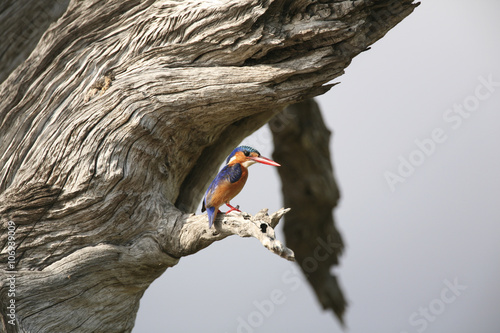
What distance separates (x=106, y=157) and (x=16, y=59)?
1257mm

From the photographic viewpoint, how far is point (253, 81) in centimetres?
245

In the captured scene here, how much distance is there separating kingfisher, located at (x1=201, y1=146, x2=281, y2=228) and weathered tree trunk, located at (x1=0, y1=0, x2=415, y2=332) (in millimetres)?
109

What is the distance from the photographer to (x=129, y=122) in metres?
2.54

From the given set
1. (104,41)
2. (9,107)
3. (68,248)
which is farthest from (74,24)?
(68,248)

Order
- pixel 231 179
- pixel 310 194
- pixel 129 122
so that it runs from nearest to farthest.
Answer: pixel 231 179 < pixel 129 122 < pixel 310 194

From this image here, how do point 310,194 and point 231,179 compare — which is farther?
point 310,194

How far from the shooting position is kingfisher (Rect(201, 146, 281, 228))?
229cm

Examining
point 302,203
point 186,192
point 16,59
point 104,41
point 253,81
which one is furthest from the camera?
point 302,203

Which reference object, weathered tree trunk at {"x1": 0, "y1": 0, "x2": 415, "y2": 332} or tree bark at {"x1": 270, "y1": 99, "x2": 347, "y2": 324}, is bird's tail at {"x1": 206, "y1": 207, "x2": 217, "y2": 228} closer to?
weathered tree trunk at {"x1": 0, "y1": 0, "x2": 415, "y2": 332}

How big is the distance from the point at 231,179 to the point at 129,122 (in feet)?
1.96

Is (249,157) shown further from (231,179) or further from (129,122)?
(129,122)

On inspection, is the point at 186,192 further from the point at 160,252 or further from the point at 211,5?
the point at 211,5

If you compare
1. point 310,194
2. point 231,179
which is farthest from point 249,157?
point 310,194

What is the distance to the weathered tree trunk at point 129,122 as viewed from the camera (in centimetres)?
244
